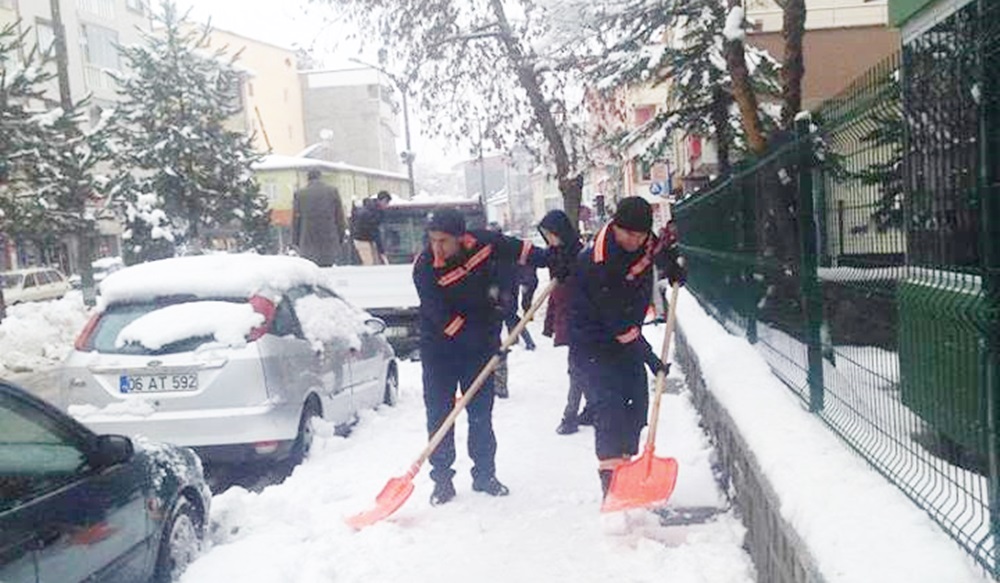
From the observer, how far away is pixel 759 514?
13.2 feet

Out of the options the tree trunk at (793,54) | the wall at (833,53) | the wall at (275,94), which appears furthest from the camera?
the wall at (275,94)

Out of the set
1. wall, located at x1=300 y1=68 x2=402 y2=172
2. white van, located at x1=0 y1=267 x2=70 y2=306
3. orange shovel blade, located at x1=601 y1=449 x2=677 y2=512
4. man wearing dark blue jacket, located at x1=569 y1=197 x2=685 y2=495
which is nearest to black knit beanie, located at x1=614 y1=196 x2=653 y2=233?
man wearing dark blue jacket, located at x1=569 y1=197 x2=685 y2=495

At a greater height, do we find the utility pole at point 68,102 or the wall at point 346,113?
the wall at point 346,113

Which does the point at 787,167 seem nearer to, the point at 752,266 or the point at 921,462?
the point at 752,266

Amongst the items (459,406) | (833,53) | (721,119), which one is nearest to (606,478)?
(459,406)

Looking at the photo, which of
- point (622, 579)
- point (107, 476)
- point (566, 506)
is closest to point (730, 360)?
point (566, 506)

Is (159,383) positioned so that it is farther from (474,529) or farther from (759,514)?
(759,514)

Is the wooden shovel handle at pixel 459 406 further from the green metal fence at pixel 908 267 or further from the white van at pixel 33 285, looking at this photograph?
the white van at pixel 33 285

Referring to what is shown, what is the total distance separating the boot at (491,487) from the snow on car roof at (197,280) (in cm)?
220

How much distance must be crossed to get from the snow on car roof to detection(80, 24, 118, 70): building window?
39.7 m

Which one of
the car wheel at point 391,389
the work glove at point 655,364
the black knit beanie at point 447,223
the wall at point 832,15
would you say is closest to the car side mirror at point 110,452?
the black knit beanie at point 447,223

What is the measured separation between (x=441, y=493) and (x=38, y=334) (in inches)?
571

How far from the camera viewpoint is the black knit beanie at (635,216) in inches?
206

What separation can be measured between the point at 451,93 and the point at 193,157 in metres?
9.07
